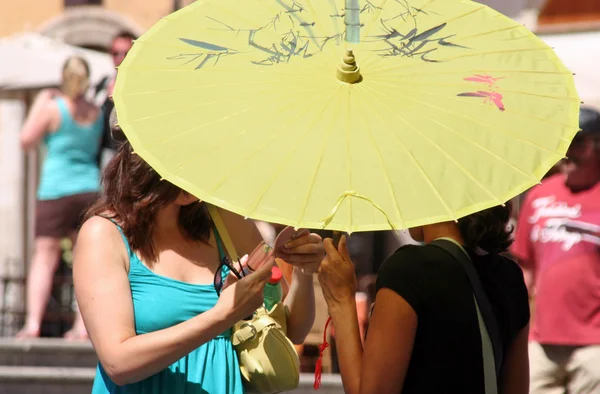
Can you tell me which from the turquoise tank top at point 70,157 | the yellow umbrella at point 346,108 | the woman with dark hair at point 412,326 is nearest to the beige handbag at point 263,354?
the woman with dark hair at point 412,326

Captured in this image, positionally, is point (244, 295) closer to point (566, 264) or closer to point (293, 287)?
point (293, 287)

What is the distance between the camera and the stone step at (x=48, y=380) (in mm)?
7750

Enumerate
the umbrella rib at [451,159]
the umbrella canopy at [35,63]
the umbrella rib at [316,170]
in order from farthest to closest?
the umbrella canopy at [35,63]
the umbrella rib at [451,159]
the umbrella rib at [316,170]

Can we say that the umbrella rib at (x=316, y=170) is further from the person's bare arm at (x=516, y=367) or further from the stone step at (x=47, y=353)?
the stone step at (x=47, y=353)

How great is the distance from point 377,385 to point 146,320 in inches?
27.2

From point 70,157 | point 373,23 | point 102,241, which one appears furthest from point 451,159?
point 70,157

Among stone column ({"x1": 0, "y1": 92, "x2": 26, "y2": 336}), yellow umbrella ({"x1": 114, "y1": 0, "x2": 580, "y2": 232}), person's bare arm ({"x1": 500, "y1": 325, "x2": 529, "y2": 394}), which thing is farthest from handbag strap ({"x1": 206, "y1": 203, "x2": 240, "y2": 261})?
stone column ({"x1": 0, "y1": 92, "x2": 26, "y2": 336})

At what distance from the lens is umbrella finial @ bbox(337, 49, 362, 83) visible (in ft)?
10.3

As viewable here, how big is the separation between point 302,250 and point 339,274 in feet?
0.74

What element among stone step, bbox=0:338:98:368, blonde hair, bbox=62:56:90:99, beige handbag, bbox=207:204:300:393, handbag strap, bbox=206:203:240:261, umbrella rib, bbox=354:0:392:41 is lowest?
stone step, bbox=0:338:98:368

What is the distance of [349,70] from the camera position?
3.14 m

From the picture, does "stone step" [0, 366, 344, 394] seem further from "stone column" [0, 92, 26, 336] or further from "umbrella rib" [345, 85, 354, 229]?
"stone column" [0, 92, 26, 336]

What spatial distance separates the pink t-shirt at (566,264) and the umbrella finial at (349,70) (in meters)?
3.79

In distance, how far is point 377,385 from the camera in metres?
3.20
